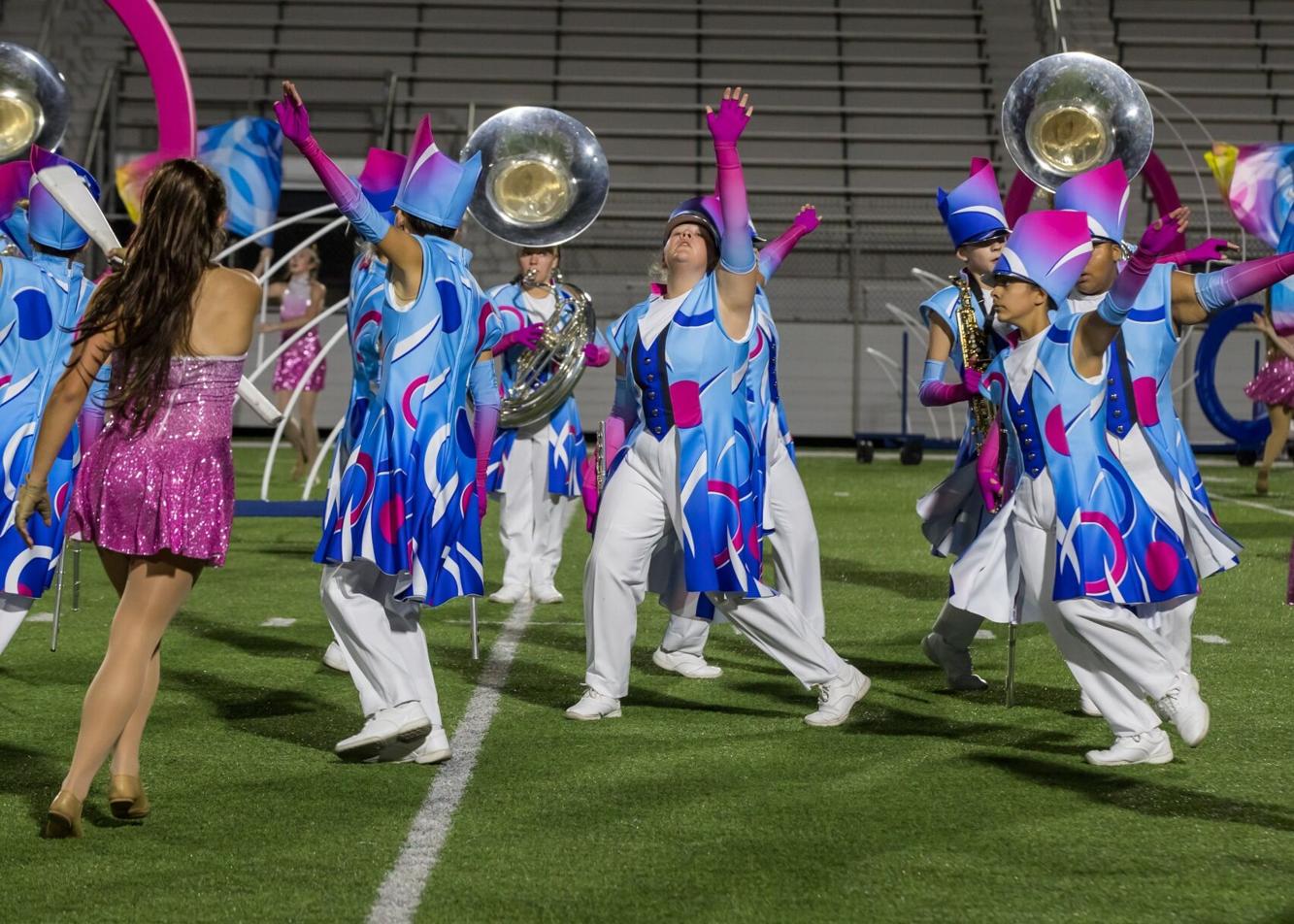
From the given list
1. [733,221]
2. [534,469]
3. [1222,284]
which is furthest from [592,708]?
[534,469]

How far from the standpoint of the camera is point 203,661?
657 cm

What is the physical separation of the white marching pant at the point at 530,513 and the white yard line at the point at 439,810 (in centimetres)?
165

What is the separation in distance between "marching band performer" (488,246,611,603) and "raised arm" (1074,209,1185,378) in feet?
11.9

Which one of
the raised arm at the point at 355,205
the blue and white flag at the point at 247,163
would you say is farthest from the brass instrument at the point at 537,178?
the blue and white flag at the point at 247,163

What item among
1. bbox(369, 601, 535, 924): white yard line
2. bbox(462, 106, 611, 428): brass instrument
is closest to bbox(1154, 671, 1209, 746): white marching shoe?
bbox(369, 601, 535, 924): white yard line

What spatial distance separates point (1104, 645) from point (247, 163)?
25.1 feet

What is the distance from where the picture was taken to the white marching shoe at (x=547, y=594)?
8305mm

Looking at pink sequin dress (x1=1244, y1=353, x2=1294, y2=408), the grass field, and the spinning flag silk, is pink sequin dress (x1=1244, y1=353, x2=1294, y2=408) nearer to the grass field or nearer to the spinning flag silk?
the spinning flag silk

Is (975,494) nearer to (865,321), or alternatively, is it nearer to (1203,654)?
(1203,654)

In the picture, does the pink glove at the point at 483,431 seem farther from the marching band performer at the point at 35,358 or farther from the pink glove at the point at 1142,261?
the pink glove at the point at 1142,261

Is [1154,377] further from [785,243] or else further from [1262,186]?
[1262,186]

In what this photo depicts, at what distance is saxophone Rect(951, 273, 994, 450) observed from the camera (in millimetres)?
6043

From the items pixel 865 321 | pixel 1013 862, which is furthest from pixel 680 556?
pixel 865 321

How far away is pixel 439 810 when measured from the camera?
170 inches
